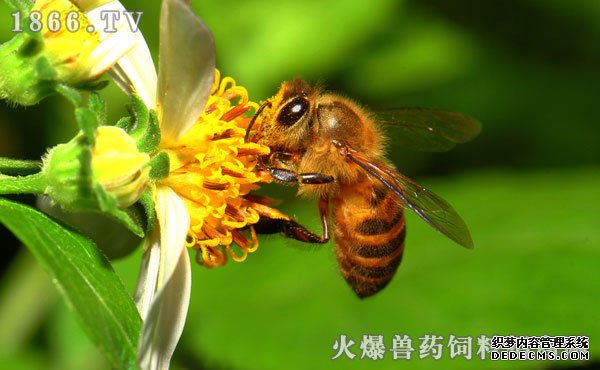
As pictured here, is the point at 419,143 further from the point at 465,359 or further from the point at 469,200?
the point at 469,200

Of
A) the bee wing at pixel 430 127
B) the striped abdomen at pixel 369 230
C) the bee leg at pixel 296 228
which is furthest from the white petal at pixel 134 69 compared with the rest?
the bee wing at pixel 430 127

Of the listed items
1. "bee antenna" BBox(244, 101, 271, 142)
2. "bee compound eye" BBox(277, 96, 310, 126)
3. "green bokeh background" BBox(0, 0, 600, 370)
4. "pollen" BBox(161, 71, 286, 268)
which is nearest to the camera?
"pollen" BBox(161, 71, 286, 268)

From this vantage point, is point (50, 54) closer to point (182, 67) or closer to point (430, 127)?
point (182, 67)

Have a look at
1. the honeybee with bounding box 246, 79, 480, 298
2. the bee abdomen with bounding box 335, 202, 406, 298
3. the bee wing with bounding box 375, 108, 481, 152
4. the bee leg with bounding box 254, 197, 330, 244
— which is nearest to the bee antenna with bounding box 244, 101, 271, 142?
the honeybee with bounding box 246, 79, 480, 298

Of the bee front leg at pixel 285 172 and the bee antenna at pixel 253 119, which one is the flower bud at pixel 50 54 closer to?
the bee antenna at pixel 253 119

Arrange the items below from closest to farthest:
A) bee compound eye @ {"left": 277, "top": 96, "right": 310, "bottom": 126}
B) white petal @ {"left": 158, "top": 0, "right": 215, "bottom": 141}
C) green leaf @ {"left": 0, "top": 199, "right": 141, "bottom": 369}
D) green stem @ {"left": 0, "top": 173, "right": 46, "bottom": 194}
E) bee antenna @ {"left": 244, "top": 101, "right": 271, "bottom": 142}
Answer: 1. green leaf @ {"left": 0, "top": 199, "right": 141, "bottom": 369}
2. white petal @ {"left": 158, "top": 0, "right": 215, "bottom": 141}
3. green stem @ {"left": 0, "top": 173, "right": 46, "bottom": 194}
4. bee antenna @ {"left": 244, "top": 101, "right": 271, "bottom": 142}
5. bee compound eye @ {"left": 277, "top": 96, "right": 310, "bottom": 126}

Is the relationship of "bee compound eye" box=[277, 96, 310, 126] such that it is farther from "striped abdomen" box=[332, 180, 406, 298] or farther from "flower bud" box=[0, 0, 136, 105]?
"flower bud" box=[0, 0, 136, 105]
